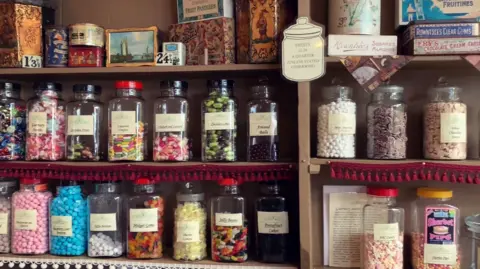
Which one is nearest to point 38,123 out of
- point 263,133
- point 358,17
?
point 263,133

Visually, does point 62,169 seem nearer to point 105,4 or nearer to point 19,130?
point 19,130

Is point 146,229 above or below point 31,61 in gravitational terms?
below

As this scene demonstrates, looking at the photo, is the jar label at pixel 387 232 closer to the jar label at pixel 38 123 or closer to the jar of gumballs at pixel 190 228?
the jar of gumballs at pixel 190 228

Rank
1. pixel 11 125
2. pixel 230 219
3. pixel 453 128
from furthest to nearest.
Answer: pixel 11 125
pixel 230 219
pixel 453 128

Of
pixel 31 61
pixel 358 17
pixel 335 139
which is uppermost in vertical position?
pixel 358 17

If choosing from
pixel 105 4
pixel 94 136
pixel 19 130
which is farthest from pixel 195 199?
pixel 105 4

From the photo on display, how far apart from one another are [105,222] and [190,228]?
27 centimetres

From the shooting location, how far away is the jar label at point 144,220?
1.52 m

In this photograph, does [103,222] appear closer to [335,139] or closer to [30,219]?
[30,219]

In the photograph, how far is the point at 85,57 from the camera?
5.16ft

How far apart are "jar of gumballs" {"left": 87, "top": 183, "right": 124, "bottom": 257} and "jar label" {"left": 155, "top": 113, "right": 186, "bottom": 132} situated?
0.27m

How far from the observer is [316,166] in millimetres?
1426

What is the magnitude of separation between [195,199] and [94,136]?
15.2 inches

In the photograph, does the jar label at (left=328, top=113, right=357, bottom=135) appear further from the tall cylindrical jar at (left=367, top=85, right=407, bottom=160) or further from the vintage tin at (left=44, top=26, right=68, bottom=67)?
the vintage tin at (left=44, top=26, right=68, bottom=67)
